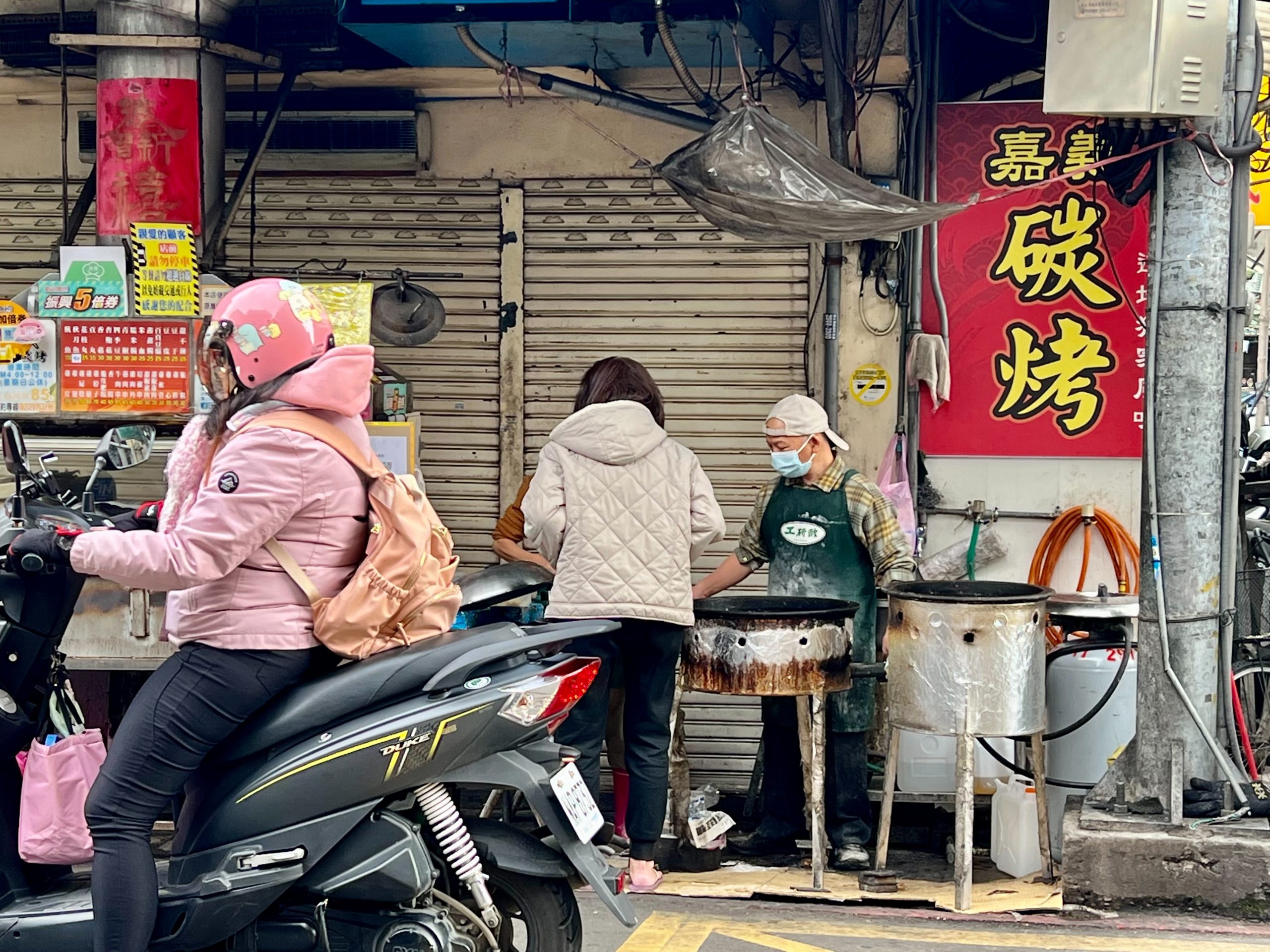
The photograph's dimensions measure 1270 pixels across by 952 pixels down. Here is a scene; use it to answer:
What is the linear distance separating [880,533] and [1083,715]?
1139mm

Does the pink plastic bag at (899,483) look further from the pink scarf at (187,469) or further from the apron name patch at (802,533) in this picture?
the pink scarf at (187,469)

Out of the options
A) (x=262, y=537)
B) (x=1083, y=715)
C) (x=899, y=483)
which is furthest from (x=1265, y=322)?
(x=262, y=537)

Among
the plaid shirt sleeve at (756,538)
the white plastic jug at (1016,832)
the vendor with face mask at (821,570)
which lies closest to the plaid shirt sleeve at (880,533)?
the vendor with face mask at (821,570)

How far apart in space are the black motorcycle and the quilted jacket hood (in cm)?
185

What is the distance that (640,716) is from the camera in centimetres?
596

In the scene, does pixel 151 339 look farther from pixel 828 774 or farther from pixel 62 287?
pixel 828 774

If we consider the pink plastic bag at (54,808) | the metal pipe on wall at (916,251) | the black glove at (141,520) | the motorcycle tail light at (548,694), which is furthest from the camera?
the metal pipe on wall at (916,251)

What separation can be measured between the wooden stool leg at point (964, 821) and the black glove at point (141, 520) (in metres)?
3.08

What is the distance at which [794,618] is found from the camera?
6008 mm

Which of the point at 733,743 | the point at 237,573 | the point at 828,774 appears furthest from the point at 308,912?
the point at 733,743

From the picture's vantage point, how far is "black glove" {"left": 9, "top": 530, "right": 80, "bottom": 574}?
3814 millimetres

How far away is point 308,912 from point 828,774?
10.5 ft

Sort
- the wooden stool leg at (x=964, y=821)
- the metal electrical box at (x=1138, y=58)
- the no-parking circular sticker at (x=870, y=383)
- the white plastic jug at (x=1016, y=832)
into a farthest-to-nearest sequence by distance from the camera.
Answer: the no-parking circular sticker at (x=870, y=383) → the white plastic jug at (x=1016, y=832) → the wooden stool leg at (x=964, y=821) → the metal electrical box at (x=1138, y=58)

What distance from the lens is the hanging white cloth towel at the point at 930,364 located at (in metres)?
7.66
